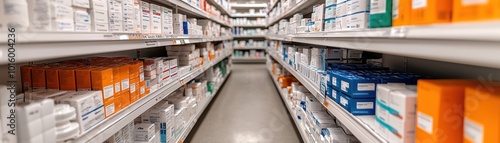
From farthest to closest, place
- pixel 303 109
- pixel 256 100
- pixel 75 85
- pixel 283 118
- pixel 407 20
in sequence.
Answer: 1. pixel 256 100
2. pixel 283 118
3. pixel 303 109
4. pixel 75 85
5. pixel 407 20

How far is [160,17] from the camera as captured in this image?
2.21 metres

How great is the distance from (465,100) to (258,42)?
9.97 m

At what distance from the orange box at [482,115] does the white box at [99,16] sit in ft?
4.68

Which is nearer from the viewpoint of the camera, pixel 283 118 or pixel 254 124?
pixel 254 124

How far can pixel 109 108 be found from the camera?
1.38m

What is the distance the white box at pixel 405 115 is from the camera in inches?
39.1

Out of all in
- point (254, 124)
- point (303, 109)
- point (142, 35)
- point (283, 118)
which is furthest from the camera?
point (283, 118)

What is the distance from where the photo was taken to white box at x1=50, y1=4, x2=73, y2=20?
3.32ft

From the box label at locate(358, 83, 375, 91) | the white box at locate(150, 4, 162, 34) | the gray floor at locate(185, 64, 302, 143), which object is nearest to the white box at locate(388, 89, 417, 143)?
the box label at locate(358, 83, 375, 91)

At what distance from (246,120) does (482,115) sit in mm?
2956

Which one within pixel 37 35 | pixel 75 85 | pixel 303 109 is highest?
pixel 37 35

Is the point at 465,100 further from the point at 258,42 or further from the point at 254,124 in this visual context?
the point at 258,42

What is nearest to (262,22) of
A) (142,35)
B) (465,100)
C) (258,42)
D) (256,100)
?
(258,42)

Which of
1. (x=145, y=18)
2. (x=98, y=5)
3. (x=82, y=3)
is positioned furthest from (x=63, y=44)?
(x=145, y=18)
